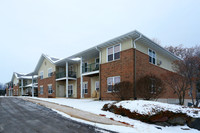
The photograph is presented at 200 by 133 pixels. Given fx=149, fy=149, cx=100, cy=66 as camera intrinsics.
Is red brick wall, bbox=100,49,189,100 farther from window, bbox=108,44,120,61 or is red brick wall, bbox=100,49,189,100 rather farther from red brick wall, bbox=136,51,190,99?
window, bbox=108,44,120,61

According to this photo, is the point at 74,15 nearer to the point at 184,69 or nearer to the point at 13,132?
the point at 184,69

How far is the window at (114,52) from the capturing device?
15.1 m

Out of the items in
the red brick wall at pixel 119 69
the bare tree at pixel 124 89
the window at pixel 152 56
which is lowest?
the bare tree at pixel 124 89

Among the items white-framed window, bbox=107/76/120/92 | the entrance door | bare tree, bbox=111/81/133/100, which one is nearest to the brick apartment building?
white-framed window, bbox=107/76/120/92

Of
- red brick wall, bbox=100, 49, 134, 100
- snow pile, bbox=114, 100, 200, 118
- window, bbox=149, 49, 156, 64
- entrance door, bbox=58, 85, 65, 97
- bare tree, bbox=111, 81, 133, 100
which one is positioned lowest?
entrance door, bbox=58, 85, 65, 97

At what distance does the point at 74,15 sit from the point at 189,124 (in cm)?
6631

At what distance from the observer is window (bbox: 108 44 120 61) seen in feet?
49.6

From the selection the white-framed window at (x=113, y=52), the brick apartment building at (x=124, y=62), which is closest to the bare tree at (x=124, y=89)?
the brick apartment building at (x=124, y=62)

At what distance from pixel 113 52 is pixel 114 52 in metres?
0.14

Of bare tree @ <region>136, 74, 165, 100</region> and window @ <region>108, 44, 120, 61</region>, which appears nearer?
bare tree @ <region>136, 74, 165, 100</region>

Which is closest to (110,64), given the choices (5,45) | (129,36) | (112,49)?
(112,49)

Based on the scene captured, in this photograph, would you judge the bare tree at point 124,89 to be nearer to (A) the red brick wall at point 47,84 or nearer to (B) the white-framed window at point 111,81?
(B) the white-framed window at point 111,81

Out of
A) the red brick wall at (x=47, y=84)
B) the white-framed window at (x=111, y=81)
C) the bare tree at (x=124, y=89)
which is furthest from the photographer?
the red brick wall at (x=47, y=84)

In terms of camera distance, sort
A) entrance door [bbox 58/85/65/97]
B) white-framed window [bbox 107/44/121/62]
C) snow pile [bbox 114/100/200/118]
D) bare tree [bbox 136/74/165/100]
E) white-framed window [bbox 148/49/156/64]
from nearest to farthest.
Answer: snow pile [bbox 114/100/200/118] < bare tree [bbox 136/74/165/100] < white-framed window [bbox 107/44/121/62] < white-framed window [bbox 148/49/156/64] < entrance door [bbox 58/85/65/97]
